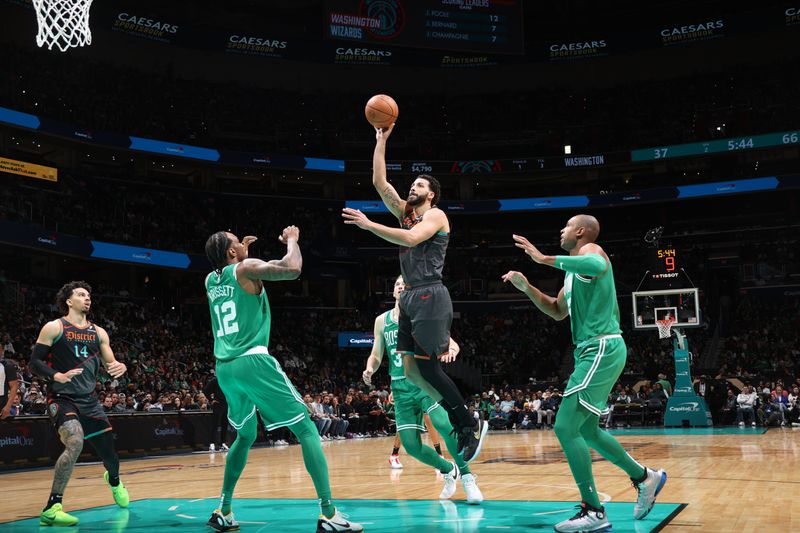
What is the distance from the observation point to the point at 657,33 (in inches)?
1507

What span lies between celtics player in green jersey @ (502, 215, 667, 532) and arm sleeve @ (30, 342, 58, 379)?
429 cm

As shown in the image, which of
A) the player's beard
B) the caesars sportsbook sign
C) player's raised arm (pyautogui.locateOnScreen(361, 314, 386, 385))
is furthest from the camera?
the caesars sportsbook sign

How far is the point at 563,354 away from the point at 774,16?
18365 mm

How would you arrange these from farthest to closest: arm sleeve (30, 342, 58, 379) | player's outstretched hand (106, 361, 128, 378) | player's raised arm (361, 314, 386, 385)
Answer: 1. player's raised arm (361, 314, 386, 385)
2. player's outstretched hand (106, 361, 128, 378)
3. arm sleeve (30, 342, 58, 379)

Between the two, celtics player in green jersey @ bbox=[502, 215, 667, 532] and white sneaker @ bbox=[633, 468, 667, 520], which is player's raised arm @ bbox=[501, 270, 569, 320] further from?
white sneaker @ bbox=[633, 468, 667, 520]

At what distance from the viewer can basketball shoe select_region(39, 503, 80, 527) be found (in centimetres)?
657

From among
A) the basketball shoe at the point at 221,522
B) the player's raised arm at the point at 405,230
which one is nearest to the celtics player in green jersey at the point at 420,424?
the player's raised arm at the point at 405,230

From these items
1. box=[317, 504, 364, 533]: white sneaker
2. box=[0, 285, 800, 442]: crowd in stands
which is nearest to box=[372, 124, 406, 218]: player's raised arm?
box=[317, 504, 364, 533]: white sneaker

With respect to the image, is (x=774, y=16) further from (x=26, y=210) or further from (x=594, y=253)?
(x=594, y=253)

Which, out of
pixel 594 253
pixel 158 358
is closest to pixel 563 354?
pixel 158 358

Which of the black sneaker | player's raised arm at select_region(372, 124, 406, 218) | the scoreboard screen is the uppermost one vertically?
the scoreboard screen

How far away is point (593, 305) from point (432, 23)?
2751 cm

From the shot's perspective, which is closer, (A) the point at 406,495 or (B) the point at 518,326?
(A) the point at 406,495

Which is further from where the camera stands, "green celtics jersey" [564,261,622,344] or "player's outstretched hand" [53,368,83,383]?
"player's outstretched hand" [53,368,83,383]
